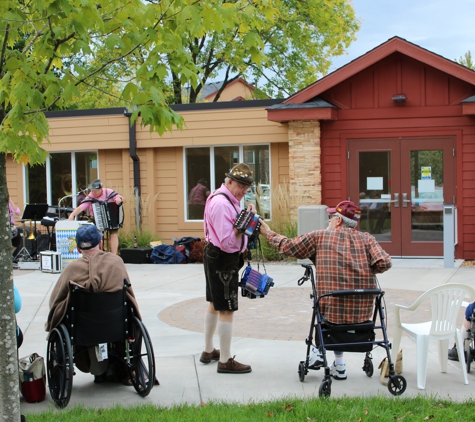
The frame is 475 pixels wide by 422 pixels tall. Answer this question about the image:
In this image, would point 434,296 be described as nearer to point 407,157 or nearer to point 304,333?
point 304,333

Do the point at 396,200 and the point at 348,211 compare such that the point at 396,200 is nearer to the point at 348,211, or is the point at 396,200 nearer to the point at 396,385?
the point at 348,211

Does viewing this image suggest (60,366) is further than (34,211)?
No

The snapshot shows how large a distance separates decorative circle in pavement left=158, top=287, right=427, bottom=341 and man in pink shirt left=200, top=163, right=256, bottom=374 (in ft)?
4.85

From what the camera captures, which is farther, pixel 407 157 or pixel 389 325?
pixel 407 157

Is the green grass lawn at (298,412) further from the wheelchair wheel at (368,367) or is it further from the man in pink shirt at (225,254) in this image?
the man in pink shirt at (225,254)

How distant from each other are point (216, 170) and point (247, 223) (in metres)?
10.6

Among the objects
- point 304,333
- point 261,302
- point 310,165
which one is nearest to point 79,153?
point 310,165

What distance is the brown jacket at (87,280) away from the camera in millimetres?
5211

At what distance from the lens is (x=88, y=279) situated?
528 cm

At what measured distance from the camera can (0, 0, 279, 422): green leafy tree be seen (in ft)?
13.6

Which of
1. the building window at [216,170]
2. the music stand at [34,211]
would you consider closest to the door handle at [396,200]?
the building window at [216,170]

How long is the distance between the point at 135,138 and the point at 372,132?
571 centimetres

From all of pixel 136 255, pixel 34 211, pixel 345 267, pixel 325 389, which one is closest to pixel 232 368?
pixel 325 389

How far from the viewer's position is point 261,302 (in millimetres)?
9516
